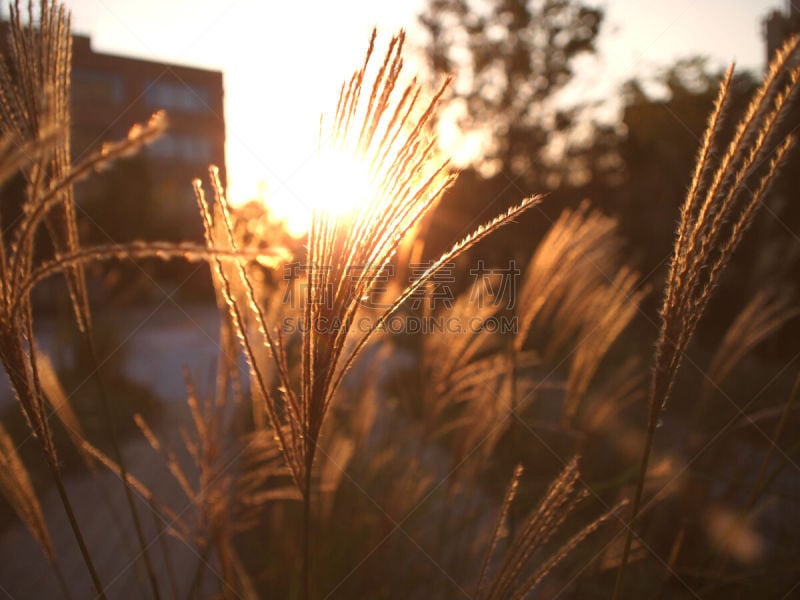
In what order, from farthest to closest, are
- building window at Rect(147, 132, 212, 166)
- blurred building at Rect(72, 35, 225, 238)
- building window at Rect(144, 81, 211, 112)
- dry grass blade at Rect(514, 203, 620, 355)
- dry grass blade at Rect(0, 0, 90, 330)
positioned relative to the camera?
building window at Rect(147, 132, 212, 166)
building window at Rect(144, 81, 211, 112)
blurred building at Rect(72, 35, 225, 238)
dry grass blade at Rect(514, 203, 620, 355)
dry grass blade at Rect(0, 0, 90, 330)

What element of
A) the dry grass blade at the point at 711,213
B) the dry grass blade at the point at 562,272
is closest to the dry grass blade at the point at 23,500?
the dry grass blade at the point at 711,213

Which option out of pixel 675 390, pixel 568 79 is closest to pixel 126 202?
pixel 568 79

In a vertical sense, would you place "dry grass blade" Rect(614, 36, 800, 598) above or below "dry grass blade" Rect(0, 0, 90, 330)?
below

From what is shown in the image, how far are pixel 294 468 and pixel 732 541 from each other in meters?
1.29

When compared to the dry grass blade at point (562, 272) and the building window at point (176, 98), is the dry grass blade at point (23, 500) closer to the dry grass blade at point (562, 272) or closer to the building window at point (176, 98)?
the dry grass blade at point (562, 272)

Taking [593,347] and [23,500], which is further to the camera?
[593,347]

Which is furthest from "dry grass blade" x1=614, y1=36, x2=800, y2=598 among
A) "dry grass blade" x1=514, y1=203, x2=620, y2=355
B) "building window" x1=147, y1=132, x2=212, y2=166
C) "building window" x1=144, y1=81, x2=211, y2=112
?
"building window" x1=147, y1=132, x2=212, y2=166

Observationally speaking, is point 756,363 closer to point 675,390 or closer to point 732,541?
point 675,390

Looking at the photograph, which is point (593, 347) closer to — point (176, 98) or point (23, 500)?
point (23, 500)

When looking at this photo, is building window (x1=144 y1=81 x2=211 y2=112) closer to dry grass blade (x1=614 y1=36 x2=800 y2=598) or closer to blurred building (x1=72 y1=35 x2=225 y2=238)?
blurred building (x1=72 y1=35 x2=225 y2=238)

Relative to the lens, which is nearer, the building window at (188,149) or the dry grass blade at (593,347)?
the dry grass blade at (593,347)

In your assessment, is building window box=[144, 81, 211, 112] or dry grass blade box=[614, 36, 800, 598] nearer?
dry grass blade box=[614, 36, 800, 598]

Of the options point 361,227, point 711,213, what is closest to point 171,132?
point 361,227

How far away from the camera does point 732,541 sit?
1452 mm
